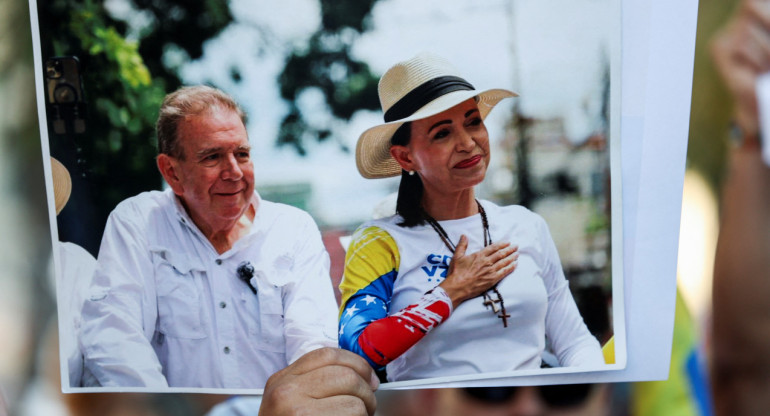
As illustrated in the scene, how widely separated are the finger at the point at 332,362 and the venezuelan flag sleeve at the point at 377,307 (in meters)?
0.01

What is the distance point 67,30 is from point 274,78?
24 cm

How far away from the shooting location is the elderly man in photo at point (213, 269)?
656mm

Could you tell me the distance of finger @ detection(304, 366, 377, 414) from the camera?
2.02 feet

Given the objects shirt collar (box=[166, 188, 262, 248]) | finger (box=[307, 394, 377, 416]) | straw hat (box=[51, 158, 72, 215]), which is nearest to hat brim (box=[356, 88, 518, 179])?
shirt collar (box=[166, 188, 262, 248])

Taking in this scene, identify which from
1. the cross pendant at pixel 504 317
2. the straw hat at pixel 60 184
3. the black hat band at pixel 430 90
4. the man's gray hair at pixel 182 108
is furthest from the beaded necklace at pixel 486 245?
the straw hat at pixel 60 184

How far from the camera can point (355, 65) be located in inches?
25.2

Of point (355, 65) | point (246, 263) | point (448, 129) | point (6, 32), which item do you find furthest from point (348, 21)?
point (6, 32)

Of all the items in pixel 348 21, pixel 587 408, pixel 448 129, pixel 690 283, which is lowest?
pixel 587 408

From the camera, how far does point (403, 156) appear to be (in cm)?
63

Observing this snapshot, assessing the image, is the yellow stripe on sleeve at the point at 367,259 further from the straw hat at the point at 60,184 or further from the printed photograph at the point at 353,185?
the straw hat at the point at 60,184

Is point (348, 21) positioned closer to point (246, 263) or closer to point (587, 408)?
point (246, 263)

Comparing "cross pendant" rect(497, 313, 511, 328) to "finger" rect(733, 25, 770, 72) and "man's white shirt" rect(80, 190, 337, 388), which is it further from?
"finger" rect(733, 25, 770, 72)

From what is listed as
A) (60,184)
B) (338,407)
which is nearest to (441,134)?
(338,407)

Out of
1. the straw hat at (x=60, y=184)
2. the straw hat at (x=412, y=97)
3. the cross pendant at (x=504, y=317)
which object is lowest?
the cross pendant at (x=504, y=317)
